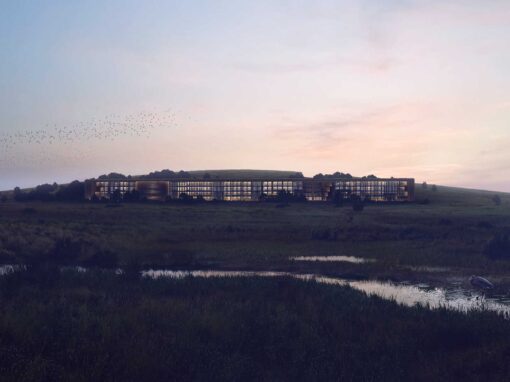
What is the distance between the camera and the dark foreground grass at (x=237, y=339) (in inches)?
408

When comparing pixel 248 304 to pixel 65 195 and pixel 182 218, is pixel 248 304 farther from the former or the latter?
pixel 65 195

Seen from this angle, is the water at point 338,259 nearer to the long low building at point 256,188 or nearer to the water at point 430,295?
the water at point 430,295

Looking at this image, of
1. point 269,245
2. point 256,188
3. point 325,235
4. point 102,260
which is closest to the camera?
point 102,260

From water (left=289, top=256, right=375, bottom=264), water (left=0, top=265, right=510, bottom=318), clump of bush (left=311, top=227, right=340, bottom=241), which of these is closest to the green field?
clump of bush (left=311, top=227, right=340, bottom=241)

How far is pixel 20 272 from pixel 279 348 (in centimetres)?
1383

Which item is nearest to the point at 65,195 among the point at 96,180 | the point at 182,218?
the point at 96,180

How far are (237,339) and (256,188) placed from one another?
4358 inches

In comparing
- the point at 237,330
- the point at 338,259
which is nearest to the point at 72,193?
the point at 338,259

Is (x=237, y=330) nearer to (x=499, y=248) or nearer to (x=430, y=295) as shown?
(x=430, y=295)

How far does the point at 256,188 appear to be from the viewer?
405 ft

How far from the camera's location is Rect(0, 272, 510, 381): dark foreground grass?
34.0 feet

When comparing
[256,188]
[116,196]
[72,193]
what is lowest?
[116,196]

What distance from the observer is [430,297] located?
21719mm

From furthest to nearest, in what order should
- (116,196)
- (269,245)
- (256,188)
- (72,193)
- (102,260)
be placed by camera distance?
(256,188), (116,196), (72,193), (269,245), (102,260)
